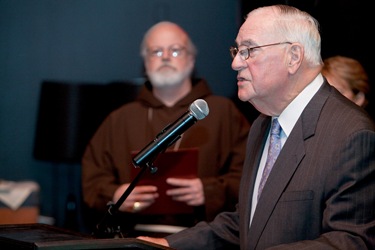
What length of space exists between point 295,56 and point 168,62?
214cm

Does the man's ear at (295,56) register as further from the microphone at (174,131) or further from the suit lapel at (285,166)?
the microphone at (174,131)

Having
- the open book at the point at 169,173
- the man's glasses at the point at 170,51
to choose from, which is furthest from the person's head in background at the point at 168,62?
the open book at the point at 169,173

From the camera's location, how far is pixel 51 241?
2.37 metres

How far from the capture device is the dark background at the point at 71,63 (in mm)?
5805

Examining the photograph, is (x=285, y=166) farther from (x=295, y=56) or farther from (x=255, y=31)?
(x=255, y=31)

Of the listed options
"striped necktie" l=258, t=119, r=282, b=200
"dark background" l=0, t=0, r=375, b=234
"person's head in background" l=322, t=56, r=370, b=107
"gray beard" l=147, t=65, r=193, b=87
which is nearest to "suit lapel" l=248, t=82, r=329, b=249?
"striped necktie" l=258, t=119, r=282, b=200

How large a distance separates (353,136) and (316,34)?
20.2 inches

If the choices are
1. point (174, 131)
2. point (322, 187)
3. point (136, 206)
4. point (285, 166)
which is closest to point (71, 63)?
point (136, 206)

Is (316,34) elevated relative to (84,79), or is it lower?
elevated

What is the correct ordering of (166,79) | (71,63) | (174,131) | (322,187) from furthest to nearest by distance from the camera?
(71,63) < (166,79) < (174,131) < (322,187)

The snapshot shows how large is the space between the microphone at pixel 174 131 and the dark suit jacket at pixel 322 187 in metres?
0.34

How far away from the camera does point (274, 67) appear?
290cm

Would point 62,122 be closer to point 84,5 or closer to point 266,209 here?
point 84,5

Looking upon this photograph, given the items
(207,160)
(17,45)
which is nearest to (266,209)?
(207,160)
